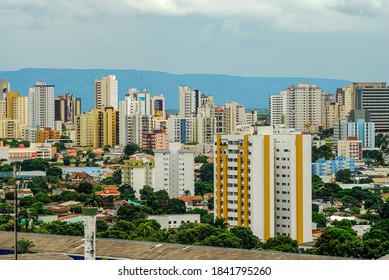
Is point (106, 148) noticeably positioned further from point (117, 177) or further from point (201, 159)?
point (117, 177)

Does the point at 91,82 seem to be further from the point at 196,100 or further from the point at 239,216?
the point at 239,216

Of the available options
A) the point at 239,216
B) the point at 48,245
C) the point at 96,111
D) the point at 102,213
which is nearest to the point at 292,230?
the point at 239,216

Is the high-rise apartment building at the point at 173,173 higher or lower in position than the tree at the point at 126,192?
higher

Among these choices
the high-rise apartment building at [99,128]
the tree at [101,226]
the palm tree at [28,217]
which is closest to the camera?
the tree at [101,226]

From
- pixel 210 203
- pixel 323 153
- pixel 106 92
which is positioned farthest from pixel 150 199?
pixel 106 92

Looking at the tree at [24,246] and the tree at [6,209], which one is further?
the tree at [6,209]

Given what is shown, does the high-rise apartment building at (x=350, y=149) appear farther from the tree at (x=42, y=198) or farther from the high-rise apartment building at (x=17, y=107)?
the high-rise apartment building at (x=17, y=107)

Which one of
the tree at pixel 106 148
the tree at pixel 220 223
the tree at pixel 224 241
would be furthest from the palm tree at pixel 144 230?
the tree at pixel 106 148
